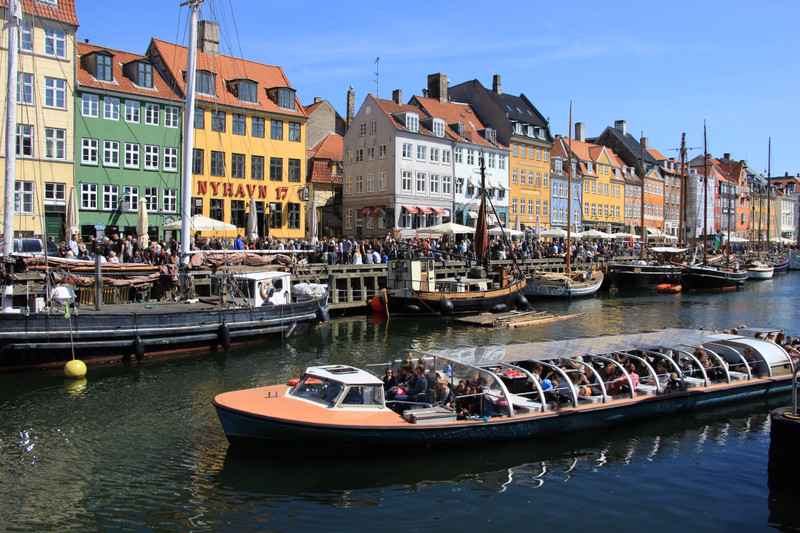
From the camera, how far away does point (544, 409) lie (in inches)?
603

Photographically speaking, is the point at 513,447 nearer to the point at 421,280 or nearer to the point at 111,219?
the point at 421,280

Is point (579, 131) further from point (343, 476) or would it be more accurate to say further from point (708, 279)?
point (343, 476)

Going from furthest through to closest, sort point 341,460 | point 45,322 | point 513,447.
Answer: point 45,322
point 513,447
point 341,460

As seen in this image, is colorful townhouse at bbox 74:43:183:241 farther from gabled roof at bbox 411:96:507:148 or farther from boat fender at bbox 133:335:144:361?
gabled roof at bbox 411:96:507:148

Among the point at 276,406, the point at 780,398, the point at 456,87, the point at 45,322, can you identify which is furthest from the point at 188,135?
the point at 456,87

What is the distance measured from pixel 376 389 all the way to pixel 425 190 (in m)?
45.9

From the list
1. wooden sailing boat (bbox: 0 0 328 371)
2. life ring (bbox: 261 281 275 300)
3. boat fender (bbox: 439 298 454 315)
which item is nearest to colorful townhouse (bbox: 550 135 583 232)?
boat fender (bbox: 439 298 454 315)

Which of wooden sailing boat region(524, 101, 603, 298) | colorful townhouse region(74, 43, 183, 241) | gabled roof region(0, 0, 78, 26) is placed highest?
gabled roof region(0, 0, 78, 26)

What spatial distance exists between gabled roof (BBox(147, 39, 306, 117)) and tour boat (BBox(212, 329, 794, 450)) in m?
34.0

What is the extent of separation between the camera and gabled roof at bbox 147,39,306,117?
4647cm

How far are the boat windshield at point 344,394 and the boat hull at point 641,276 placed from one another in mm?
43796

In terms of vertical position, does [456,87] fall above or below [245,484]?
above

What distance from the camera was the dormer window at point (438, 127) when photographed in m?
60.4

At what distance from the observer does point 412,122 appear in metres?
58.2
